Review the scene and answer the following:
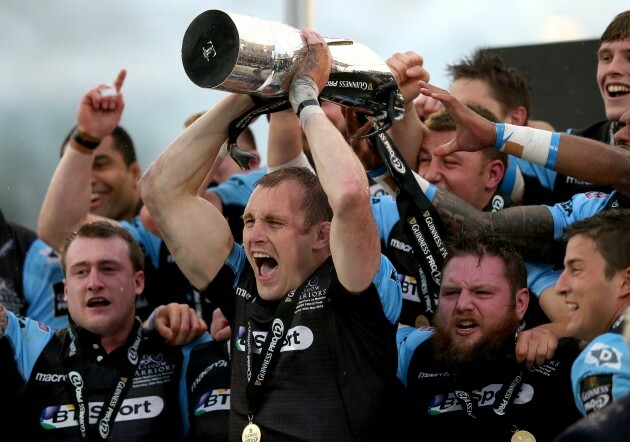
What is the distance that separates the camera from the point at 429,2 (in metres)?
6.87

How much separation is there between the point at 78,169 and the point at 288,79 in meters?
1.72

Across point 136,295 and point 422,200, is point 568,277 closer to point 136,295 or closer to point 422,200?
point 422,200

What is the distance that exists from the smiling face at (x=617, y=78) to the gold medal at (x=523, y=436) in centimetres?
143

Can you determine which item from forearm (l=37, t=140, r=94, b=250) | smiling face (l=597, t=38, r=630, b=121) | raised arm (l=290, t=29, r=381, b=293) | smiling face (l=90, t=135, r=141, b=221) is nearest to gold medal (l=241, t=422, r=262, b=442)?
raised arm (l=290, t=29, r=381, b=293)

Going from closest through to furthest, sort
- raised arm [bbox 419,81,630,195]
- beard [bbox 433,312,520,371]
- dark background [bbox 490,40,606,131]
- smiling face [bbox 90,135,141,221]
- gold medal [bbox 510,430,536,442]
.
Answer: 1. gold medal [bbox 510,430,536,442]
2. beard [bbox 433,312,520,371]
3. raised arm [bbox 419,81,630,195]
4. smiling face [bbox 90,135,141,221]
5. dark background [bbox 490,40,606,131]

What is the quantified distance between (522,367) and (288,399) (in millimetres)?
826

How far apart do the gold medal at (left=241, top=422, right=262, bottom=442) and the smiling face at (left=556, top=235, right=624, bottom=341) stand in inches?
41.4

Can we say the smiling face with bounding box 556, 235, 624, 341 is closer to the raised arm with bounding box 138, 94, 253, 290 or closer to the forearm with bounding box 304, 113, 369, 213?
the forearm with bounding box 304, 113, 369, 213

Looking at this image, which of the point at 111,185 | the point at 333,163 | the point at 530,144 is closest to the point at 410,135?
the point at 530,144

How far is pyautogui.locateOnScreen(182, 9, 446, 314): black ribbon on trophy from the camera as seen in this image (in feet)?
12.1

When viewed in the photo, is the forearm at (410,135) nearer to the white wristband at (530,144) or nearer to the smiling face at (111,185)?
the white wristband at (530,144)

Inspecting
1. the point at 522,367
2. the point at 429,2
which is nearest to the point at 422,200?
the point at 522,367

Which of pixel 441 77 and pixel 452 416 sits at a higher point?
pixel 441 77

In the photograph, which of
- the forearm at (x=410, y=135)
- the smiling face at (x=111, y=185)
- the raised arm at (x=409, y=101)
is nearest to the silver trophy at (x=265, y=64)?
the raised arm at (x=409, y=101)
